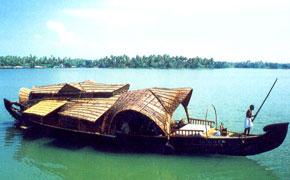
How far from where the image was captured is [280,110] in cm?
3253

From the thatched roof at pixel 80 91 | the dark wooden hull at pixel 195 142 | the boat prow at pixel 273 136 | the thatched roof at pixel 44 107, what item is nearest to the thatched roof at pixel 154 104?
the dark wooden hull at pixel 195 142

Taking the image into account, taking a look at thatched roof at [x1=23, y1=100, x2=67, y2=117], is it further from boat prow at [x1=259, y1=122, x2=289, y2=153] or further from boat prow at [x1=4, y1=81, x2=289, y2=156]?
boat prow at [x1=259, y1=122, x2=289, y2=153]

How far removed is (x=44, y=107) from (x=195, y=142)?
32.9 feet

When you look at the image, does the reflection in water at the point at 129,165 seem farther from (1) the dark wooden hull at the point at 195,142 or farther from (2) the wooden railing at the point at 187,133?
(2) the wooden railing at the point at 187,133

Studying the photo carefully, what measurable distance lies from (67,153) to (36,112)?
12.8 feet

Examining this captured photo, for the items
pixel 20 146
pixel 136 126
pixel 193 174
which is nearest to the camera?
pixel 193 174

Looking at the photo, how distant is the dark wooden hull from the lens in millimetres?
15688

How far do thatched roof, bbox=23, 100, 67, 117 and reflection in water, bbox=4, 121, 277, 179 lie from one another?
2.35m

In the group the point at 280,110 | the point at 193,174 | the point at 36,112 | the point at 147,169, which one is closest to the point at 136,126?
the point at 147,169

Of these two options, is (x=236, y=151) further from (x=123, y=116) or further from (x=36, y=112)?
(x=36, y=112)

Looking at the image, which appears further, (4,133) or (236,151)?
(4,133)

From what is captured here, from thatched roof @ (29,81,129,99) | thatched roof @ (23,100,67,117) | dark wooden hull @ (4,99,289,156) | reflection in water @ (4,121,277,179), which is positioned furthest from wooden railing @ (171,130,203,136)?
thatched roof @ (23,100,67,117)

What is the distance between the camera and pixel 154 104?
18.1m

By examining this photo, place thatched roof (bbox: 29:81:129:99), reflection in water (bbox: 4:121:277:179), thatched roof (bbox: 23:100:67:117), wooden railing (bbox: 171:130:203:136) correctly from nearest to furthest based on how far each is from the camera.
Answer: reflection in water (bbox: 4:121:277:179)
wooden railing (bbox: 171:130:203:136)
thatched roof (bbox: 23:100:67:117)
thatched roof (bbox: 29:81:129:99)
